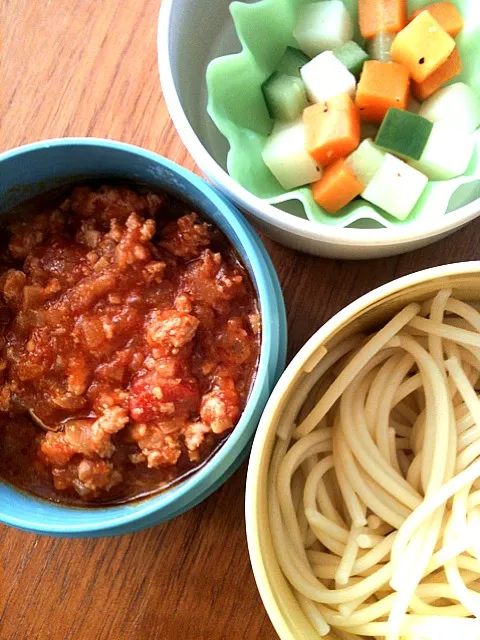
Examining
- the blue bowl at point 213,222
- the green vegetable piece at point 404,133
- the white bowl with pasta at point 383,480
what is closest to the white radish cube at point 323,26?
the green vegetable piece at point 404,133

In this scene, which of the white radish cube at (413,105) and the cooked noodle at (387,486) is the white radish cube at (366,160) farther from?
the cooked noodle at (387,486)

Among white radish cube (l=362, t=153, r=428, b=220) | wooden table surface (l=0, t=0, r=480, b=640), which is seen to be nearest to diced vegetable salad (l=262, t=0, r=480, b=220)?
white radish cube (l=362, t=153, r=428, b=220)

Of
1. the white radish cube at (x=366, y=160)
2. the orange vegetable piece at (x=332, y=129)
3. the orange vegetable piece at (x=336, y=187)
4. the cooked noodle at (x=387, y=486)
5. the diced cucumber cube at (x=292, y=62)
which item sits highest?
the diced cucumber cube at (x=292, y=62)

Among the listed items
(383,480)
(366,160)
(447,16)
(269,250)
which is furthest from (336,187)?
(383,480)

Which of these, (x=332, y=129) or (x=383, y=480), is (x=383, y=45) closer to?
(x=332, y=129)

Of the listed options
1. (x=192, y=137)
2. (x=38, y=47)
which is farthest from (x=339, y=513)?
(x=38, y=47)

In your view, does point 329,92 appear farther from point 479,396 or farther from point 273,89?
point 479,396
